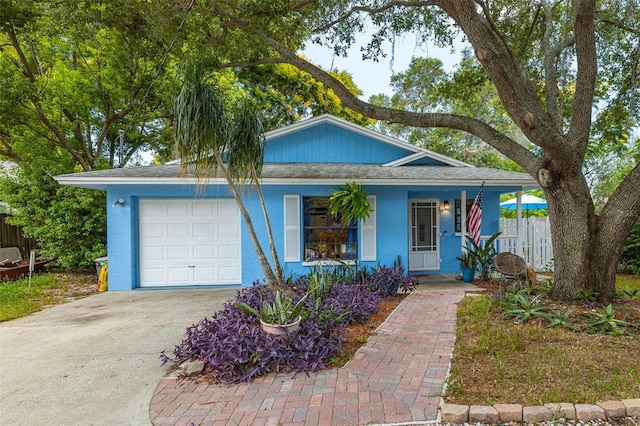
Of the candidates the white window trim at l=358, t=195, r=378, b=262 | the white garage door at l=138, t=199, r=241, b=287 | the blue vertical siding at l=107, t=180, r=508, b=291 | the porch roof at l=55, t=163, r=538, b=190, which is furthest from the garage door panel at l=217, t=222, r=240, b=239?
the white window trim at l=358, t=195, r=378, b=262

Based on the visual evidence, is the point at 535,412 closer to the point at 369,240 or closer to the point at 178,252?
the point at 369,240

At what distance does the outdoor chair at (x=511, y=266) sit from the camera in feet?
21.3

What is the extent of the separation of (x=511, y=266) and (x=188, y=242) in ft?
23.7

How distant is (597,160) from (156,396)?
66.2 ft

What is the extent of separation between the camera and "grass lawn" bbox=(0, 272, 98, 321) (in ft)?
19.7

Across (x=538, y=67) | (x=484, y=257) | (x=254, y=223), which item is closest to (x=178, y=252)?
(x=254, y=223)

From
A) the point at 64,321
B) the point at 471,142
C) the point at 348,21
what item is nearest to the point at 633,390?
the point at 64,321

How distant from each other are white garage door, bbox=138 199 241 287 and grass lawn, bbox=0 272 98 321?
1543mm

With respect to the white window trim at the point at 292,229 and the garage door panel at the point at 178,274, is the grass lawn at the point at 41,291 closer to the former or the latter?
the garage door panel at the point at 178,274

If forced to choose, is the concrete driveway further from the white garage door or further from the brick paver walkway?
the white garage door

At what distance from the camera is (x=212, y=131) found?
448 centimetres

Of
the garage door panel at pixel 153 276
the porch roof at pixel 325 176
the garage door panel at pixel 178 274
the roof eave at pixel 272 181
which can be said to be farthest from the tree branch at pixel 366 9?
the garage door panel at pixel 153 276

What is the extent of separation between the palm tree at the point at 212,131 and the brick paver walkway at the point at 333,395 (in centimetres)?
181

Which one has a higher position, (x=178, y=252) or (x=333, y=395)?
(x=178, y=252)
